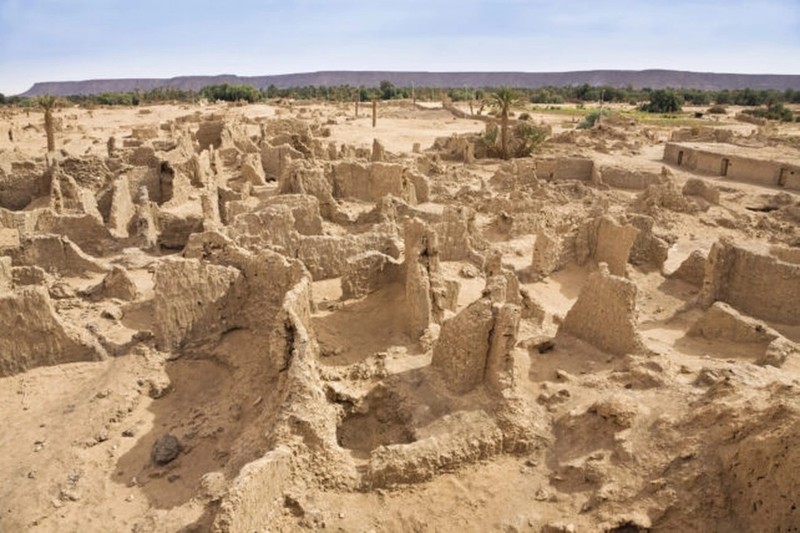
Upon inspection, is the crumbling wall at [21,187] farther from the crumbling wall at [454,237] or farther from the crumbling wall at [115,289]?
the crumbling wall at [454,237]

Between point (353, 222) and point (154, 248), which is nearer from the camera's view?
point (154, 248)

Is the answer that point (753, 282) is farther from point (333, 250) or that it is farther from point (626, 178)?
point (626, 178)

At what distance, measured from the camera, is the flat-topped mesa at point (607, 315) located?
10078mm

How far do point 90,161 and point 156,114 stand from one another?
1808 inches

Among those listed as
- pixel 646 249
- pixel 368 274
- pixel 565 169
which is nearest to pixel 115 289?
pixel 368 274

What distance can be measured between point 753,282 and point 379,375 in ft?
28.9

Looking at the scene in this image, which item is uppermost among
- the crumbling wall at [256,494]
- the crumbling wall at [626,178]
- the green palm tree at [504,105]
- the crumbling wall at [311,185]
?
the green palm tree at [504,105]

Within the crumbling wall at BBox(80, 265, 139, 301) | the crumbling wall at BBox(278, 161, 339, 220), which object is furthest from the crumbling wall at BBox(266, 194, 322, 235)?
the crumbling wall at BBox(80, 265, 139, 301)

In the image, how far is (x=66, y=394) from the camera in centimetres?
895

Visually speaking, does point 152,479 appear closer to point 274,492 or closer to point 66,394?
point 274,492

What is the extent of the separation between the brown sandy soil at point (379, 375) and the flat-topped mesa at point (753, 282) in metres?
0.05

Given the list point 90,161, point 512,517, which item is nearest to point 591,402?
point 512,517

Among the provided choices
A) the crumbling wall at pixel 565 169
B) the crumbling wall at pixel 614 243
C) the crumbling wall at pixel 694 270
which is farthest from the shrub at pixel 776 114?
the crumbling wall at pixel 614 243

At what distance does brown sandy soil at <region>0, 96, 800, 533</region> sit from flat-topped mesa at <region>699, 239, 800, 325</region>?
47mm
